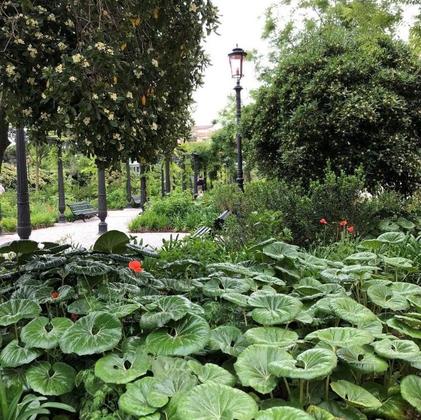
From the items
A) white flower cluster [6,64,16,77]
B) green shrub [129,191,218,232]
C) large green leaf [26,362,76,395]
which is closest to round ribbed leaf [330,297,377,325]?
large green leaf [26,362,76,395]

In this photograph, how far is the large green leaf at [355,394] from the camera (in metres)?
1.75

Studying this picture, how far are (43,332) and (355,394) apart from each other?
1.40m

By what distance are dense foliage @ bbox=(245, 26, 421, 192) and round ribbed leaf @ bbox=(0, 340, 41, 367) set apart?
528cm

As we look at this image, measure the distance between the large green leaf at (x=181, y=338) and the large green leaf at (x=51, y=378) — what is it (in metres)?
0.37

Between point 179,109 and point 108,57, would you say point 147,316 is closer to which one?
point 108,57

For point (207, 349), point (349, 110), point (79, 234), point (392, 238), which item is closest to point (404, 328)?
point (207, 349)

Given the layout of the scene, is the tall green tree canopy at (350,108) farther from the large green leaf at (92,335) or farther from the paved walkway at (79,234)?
the large green leaf at (92,335)

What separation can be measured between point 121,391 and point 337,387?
863 mm

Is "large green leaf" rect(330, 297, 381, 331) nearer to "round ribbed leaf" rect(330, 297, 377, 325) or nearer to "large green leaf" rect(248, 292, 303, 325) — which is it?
"round ribbed leaf" rect(330, 297, 377, 325)

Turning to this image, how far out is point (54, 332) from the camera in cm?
219

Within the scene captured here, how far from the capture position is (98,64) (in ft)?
8.21

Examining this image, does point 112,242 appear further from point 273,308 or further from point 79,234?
point 79,234

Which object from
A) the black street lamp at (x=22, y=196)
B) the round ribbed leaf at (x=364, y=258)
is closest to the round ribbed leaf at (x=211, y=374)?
the round ribbed leaf at (x=364, y=258)

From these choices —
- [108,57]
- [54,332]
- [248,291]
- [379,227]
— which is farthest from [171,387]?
[379,227]
